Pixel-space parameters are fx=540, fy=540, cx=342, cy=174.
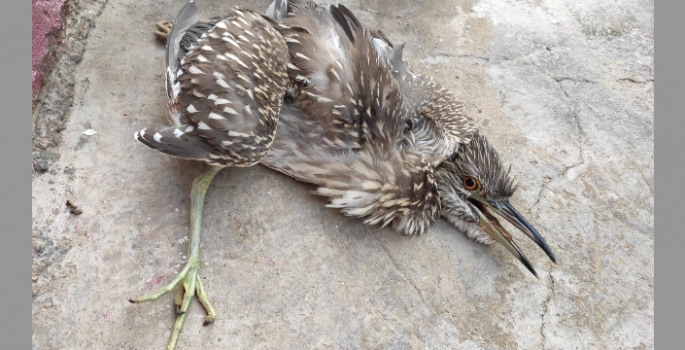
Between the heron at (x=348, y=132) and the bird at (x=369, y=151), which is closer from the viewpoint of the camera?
the heron at (x=348, y=132)

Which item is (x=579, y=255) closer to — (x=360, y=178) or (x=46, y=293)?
(x=360, y=178)

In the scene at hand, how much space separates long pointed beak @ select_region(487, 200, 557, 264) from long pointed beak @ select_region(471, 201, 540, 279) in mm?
63

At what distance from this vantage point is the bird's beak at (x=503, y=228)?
270 cm

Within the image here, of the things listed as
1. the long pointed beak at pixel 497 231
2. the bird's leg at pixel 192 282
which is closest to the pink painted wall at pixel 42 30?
the bird's leg at pixel 192 282

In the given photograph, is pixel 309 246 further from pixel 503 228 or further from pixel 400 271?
pixel 503 228

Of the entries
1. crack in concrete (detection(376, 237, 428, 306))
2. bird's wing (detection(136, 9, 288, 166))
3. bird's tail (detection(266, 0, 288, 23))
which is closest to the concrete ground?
crack in concrete (detection(376, 237, 428, 306))

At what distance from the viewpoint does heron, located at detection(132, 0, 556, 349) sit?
99.4 inches

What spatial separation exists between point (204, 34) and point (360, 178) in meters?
1.03

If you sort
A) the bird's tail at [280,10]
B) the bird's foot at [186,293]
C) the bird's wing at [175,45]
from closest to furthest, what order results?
1. the bird's foot at [186,293]
2. the bird's wing at [175,45]
3. the bird's tail at [280,10]

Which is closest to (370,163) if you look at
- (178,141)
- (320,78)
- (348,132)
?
(348,132)

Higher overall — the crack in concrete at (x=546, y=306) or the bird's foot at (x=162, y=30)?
the bird's foot at (x=162, y=30)

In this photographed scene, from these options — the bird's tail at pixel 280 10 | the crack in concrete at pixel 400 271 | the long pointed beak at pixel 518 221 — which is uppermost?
the bird's tail at pixel 280 10

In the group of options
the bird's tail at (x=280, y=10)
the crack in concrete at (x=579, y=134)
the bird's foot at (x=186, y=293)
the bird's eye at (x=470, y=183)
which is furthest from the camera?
→ the crack in concrete at (x=579, y=134)

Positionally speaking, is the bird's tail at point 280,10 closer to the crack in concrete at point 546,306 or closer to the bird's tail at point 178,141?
the bird's tail at point 178,141
